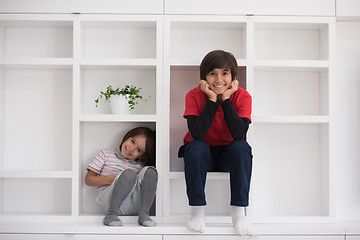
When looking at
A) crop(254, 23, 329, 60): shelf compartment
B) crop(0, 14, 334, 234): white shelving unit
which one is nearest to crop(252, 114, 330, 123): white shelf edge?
crop(0, 14, 334, 234): white shelving unit

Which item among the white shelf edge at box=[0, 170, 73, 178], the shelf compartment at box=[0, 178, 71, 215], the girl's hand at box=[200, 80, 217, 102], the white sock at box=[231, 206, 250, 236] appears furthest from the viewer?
the shelf compartment at box=[0, 178, 71, 215]

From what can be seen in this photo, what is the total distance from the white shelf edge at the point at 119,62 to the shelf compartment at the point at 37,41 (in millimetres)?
236

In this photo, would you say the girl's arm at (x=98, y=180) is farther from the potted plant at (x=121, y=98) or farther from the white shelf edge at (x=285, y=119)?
the white shelf edge at (x=285, y=119)

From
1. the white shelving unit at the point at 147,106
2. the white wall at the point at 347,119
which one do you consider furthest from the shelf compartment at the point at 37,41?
the white wall at the point at 347,119

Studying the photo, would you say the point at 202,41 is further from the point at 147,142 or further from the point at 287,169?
the point at 287,169

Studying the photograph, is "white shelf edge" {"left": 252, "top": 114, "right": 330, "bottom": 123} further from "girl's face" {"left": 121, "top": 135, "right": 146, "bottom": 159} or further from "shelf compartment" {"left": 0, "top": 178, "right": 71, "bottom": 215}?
"shelf compartment" {"left": 0, "top": 178, "right": 71, "bottom": 215}

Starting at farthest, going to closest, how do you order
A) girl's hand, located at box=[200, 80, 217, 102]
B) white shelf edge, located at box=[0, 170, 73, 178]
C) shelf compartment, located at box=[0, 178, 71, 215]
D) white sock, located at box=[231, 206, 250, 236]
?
shelf compartment, located at box=[0, 178, 71, 215]
white shelf edge, located at box=[0, 170, 73, 178]
girl's hand, located at box=[200, 80, 217, 102]
white sock, located at box=[231, 206, 250, 236]

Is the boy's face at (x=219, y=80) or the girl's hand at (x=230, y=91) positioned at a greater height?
the boy's face at (x=219, y=80)

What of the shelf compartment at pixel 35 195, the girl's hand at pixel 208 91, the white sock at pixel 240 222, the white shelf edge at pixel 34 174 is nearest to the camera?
the white sock at pixel 240 222

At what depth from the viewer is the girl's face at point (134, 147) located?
1.98 meters

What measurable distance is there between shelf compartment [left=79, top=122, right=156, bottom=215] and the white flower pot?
16 cm

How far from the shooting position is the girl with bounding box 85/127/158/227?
5.98 feet

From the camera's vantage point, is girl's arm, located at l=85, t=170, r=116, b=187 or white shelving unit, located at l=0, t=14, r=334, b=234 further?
white shelving unit, located at l=0, t=14, r=334, b=234

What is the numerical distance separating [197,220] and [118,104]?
0.68 meters
